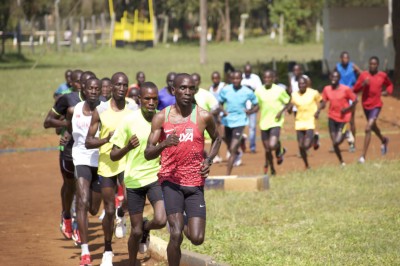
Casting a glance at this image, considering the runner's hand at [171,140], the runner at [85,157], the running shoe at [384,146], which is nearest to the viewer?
the runner's hand at [171,140]

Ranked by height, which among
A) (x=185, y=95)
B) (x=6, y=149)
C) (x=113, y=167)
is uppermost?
(x=185, y=95)

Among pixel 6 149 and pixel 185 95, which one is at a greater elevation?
pixel 185 95

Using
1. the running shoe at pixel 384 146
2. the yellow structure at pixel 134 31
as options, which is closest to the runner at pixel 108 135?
the running shoe at pixel 384 146

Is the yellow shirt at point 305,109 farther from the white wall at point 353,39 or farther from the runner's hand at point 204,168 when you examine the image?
the white wall at point 353,39

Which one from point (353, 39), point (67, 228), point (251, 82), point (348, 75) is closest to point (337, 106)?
point (251, 82)

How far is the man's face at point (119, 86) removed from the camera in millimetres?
11055

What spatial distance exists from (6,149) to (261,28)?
87762 mm

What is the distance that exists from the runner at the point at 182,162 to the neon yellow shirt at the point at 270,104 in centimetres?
867

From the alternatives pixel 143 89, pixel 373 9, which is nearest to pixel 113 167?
pixel 143 89

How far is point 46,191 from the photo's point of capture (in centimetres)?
1817

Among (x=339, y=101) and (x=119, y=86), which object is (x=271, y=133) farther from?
(x=119, y=86)

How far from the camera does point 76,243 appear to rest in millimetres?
12547

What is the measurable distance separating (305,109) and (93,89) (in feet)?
26.0

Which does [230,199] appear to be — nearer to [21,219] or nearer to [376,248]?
[21,219]
